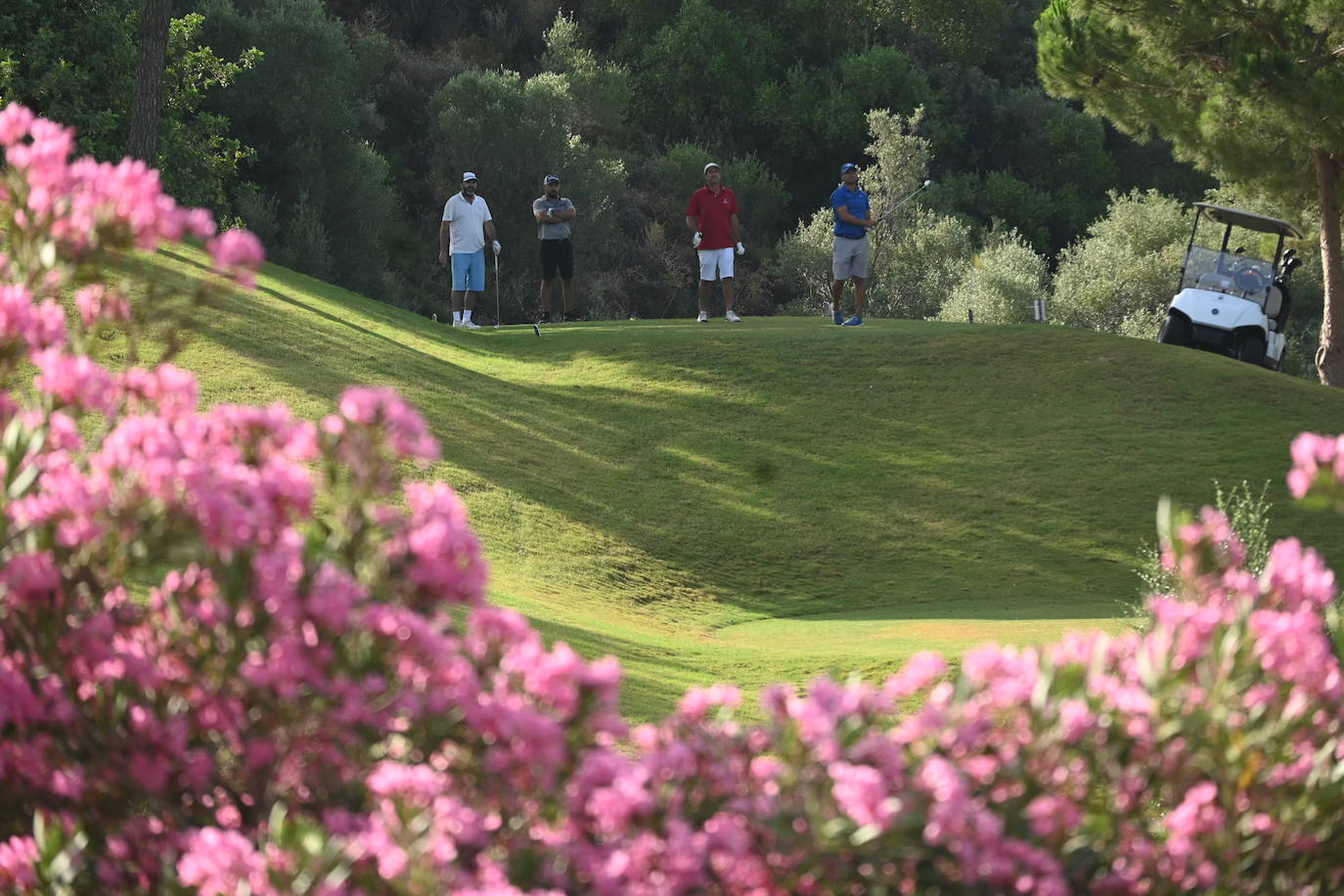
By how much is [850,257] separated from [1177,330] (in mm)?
5576

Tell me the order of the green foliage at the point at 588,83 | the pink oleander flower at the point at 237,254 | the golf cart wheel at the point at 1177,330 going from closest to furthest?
the pink oleander flower at the point at 237,254 < the golf cart wheel at the point at 1177,330 < the green foliage at the point at 588,83

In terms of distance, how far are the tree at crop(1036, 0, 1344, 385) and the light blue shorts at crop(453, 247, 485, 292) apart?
984cm

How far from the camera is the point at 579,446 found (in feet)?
54.2

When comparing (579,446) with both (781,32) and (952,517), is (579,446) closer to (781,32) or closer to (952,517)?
(952,517)

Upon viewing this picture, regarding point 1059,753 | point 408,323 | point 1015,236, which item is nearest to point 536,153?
point 1015,236

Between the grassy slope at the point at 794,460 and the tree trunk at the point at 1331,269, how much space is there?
7.19 meters

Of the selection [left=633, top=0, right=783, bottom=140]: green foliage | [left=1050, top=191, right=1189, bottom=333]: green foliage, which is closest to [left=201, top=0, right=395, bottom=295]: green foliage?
[left=633, top=0, right=783, bottom=140]: green foliage

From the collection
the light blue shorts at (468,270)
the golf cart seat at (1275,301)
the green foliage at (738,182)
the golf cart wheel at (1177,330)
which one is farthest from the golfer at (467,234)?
the green foliage at (738,182)

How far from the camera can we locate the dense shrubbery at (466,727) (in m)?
2.51

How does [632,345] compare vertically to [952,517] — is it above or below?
above

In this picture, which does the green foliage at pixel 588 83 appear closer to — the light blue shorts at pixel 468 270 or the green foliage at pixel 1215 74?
the green foliage at pixel 1215 74

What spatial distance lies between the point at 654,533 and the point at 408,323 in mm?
8032

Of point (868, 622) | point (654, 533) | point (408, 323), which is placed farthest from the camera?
point (408, 323)

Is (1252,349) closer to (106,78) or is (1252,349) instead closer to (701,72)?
(106,78)
